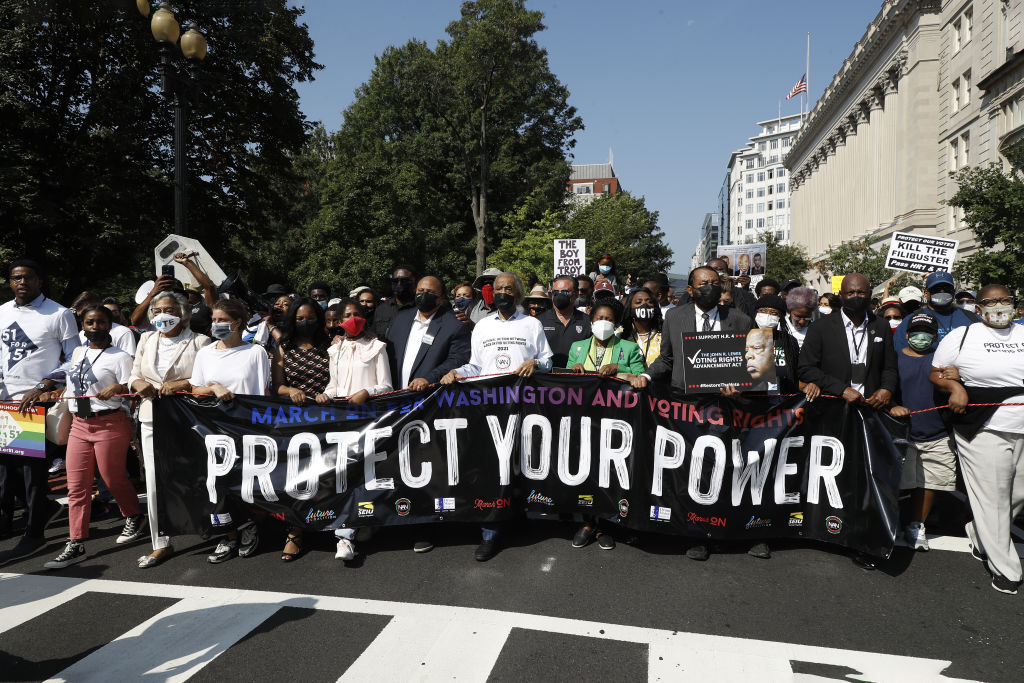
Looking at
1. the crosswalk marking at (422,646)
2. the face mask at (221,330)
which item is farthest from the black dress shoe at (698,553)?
the face mask at (221,330)

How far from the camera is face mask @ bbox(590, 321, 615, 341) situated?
5.62 meters

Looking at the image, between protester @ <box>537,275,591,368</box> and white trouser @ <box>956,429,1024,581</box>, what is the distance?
133 inches

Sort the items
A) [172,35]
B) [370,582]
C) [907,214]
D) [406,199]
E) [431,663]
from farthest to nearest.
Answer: [907,214] → [406,199] → [172,35] → [370,582] → [431,663]

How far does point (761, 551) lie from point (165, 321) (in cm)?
500

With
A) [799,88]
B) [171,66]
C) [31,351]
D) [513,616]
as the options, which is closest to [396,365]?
[513,616]

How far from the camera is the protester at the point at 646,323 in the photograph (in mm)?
5887

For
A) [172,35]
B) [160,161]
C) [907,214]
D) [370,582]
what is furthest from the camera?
[907,214]

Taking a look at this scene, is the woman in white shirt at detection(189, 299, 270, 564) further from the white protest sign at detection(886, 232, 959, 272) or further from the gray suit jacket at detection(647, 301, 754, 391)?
the white protest sign at detection(886, 232, 959, 272)

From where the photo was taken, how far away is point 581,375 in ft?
17.8

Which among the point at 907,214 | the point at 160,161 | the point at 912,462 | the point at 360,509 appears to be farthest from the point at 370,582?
the point at 907,214

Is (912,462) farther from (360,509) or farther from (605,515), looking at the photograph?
(360,509)

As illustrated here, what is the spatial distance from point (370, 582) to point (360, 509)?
70cm

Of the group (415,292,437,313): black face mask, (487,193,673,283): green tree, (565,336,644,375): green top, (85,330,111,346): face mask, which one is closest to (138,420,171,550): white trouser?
(85,330,111,346): face mask

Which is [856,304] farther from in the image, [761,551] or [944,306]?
[761,551]
